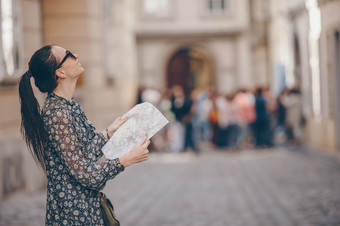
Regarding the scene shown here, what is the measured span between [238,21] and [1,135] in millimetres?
25179

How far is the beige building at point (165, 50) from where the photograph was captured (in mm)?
11227

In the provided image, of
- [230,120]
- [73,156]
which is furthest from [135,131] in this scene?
[230,120]

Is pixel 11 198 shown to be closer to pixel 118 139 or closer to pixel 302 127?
pixel 118 139

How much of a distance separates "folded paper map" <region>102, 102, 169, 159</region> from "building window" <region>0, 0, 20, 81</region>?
7208mm

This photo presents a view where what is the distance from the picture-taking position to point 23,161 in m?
11.1

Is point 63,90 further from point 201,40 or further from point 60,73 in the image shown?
point 201,40

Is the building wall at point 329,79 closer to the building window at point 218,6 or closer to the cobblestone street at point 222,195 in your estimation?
the cobblestone street at point 222,195

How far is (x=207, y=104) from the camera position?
70.1 feet

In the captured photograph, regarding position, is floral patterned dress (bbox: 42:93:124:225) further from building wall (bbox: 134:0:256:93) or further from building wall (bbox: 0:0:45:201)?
building wall (bbox: 134:0:256:93)

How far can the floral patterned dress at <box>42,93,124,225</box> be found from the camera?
3498 millimetres

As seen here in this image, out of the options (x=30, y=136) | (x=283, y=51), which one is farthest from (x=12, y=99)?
(x=283, y=51)

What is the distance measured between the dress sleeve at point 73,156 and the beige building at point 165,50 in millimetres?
6967

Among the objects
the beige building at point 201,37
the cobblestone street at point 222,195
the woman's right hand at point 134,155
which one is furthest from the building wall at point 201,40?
the woman's right hand at point 134,155

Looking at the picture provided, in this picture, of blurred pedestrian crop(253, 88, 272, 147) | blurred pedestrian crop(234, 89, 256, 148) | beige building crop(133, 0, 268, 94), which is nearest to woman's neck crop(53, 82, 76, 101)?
blurred pedestrian crop(253, 88, 272, 147)
